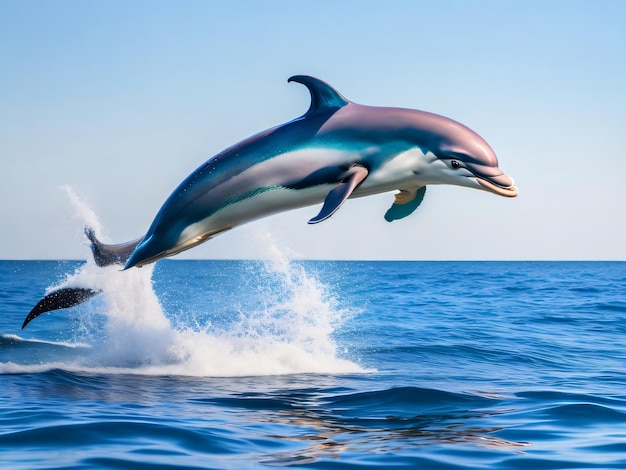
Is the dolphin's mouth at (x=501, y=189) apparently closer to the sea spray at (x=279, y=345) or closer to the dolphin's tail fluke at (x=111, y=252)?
the dolphin's tail fluke at (x=111, y=252)

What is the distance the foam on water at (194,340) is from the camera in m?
12.1

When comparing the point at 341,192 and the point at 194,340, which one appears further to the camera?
the point at 194,340

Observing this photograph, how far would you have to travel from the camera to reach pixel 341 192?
663cm

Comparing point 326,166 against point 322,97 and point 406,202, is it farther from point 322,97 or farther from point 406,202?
point 406,202

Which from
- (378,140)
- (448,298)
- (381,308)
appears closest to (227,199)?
(378,140)

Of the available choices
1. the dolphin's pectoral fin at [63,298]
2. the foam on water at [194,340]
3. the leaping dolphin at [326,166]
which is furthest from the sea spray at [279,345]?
the leaping dolphin at [326,166]

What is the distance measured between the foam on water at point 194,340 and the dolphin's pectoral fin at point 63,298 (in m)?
0.11

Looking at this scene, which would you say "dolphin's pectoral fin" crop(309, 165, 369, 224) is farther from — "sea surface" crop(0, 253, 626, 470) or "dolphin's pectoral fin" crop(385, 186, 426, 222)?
"sea surface" crop(0, 253, 626, 470)

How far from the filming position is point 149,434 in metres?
6.95

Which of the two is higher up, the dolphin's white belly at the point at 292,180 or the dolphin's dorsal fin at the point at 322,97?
the dolphin's dorsal fin at the point at 322,97

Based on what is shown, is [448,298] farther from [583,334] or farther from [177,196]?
[177,196]

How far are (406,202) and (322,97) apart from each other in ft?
4.09

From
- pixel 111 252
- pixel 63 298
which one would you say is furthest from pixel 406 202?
pixel 63 298

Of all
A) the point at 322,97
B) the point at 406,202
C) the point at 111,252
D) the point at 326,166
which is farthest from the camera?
the point at 111,252
